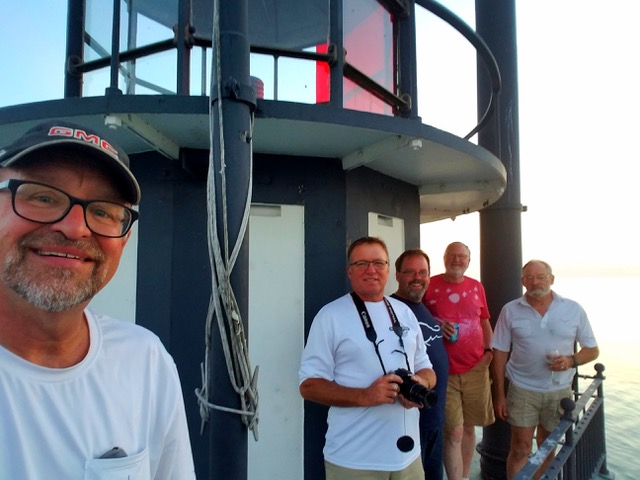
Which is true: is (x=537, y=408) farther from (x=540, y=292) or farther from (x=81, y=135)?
(x=81, y=135)

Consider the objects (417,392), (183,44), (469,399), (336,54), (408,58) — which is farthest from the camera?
(469,399)

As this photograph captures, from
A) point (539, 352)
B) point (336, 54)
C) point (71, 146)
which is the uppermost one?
point (336, 54)

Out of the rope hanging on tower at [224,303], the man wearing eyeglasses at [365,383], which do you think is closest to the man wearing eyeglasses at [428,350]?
the man wearing eyeglasses at [365,383]

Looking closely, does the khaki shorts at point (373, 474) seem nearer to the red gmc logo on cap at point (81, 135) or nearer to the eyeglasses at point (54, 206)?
the eyeglasses at point (54, 206)

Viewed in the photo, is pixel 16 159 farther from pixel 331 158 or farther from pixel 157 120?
pixel 331 158

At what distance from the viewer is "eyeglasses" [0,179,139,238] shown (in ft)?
3.34

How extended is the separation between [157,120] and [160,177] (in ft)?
2.36

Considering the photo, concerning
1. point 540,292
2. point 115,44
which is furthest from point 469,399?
point 115,44

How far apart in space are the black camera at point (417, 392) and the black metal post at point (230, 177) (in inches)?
32.4

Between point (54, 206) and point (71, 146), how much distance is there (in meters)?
0.16

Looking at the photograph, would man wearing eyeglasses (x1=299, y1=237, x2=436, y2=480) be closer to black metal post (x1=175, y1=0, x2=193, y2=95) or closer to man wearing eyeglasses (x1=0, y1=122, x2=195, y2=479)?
man wearing eyeglasses (x1=0, y1=122, x2=195, y2=479)

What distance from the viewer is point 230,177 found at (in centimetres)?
203

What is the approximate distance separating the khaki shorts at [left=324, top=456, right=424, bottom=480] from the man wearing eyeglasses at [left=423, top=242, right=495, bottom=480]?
3.76 ft

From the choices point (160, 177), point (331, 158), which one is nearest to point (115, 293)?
point (160, 177)
